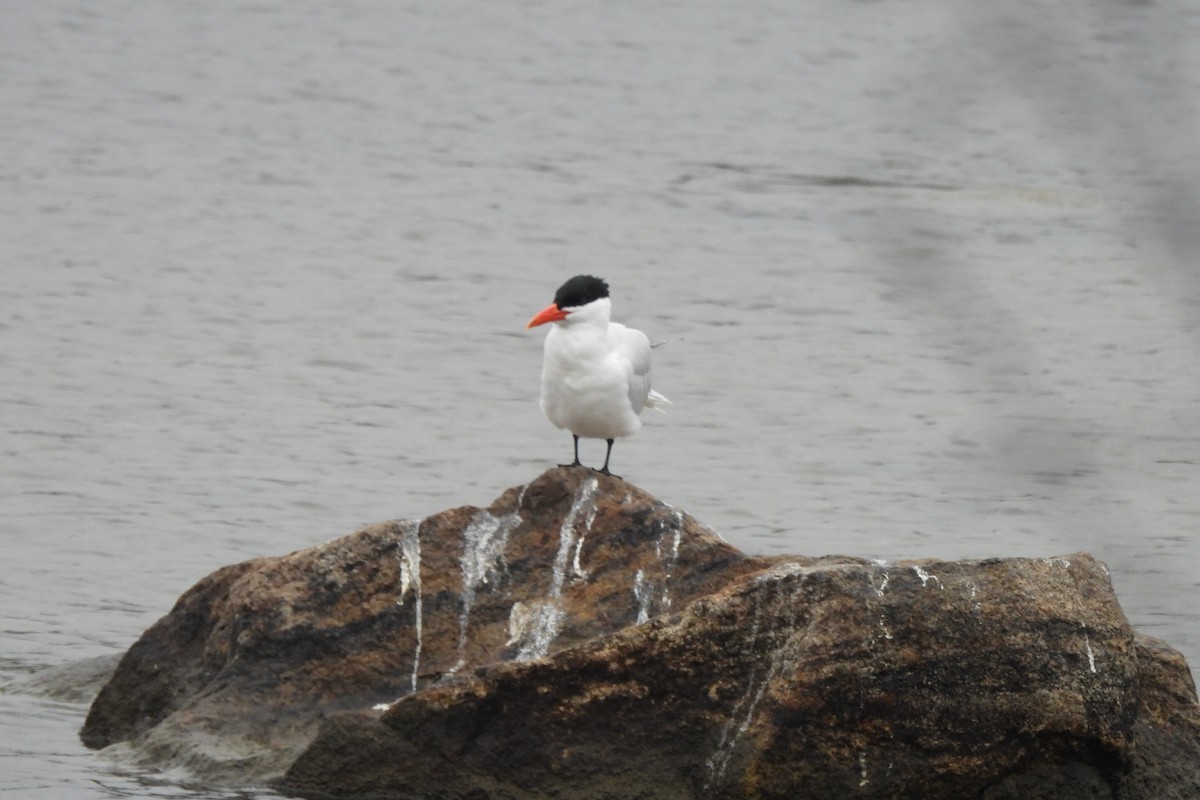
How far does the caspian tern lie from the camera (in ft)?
25.6

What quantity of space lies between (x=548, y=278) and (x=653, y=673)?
1163cm

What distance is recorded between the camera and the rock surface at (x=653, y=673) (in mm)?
6250

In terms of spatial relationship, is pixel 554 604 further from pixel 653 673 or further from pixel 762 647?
pixel 762 647

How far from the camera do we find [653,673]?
21.0 feet

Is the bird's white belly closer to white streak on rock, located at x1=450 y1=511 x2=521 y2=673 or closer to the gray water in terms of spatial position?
white streak on rock, located at x1=450 y1=511 x2=521 y2=673

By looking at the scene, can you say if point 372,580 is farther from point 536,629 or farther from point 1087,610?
point 1087,610

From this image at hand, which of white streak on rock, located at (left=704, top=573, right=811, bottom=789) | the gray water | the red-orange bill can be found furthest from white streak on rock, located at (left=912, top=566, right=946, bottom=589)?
the red-orange bill

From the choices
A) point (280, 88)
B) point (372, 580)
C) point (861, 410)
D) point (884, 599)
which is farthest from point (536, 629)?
point (280, 88)

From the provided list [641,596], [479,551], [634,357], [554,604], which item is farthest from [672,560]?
[634,357]

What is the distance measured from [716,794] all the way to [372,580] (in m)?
1.58

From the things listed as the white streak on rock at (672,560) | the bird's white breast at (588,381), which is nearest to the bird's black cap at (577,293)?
the bird's white breast at (588,381)

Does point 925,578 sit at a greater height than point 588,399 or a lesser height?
lesser

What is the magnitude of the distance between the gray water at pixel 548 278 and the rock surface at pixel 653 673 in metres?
0.40

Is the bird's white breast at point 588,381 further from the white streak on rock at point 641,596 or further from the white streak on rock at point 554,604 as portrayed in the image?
the white streak on rock at point 641,596
